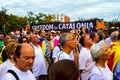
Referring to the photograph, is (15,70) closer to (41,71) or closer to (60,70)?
(60,70)

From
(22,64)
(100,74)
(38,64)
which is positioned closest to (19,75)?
(22,64)

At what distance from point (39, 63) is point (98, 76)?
4.32 meters

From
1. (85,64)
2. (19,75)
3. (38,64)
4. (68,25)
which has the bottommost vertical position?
(68,25)

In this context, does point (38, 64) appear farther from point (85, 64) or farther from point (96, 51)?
point (96, 51)

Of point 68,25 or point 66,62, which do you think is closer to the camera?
point 66,62

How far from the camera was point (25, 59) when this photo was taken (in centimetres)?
496

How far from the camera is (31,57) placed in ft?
16.4

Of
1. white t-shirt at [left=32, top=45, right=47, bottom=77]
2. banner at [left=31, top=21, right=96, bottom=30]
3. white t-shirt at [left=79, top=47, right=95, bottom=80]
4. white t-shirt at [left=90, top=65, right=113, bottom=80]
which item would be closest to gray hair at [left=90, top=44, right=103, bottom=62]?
white t-shirt at [left=90, top=65, right=113, bottom=80]

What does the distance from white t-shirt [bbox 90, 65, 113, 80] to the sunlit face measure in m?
0.95

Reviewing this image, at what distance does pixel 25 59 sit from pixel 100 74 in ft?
3.70

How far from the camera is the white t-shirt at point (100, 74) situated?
209 inches

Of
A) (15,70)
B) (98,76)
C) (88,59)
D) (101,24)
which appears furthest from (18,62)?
(101,24)

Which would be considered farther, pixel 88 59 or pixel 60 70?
pixel 88 59

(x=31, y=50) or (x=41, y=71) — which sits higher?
(x=31, y=50)
